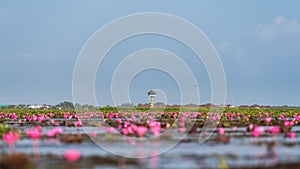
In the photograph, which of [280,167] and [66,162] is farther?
[66,162]

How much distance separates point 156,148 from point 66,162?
399 centimetres

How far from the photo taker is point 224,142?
2088 cm

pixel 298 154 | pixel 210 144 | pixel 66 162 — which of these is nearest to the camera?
pixel 66 162

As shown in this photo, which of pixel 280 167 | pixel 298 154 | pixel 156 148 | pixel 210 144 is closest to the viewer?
pixel 280 167

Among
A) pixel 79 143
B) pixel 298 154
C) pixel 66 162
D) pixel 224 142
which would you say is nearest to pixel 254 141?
pixel 224 142

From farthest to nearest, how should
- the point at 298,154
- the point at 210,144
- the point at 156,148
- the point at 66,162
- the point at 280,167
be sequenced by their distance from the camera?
the point at 210,144
the point at 156,148
the point at 298,154
the point at 66,162
the point at 280,167

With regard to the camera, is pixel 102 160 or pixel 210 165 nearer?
pixel 210 165

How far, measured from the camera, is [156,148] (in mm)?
18938

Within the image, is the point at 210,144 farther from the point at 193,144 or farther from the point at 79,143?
the point at 79,143

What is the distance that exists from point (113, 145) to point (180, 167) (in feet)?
18.3

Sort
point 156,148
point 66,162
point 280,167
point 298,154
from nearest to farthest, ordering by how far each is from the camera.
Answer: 1. point 280,167
2. point 66,162
3. point 298,154
4. point 156,148

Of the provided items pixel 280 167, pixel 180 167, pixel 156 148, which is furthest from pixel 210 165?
pixel 156 148

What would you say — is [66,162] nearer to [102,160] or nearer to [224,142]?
[102,160]

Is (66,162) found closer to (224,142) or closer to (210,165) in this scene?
(210,165)
